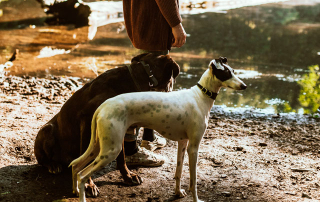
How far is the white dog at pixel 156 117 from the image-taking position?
306cm

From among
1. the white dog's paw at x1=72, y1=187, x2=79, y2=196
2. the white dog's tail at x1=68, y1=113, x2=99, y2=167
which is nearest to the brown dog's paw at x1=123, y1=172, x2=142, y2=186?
the white dog's paw at x1=72, y1=187, x2=79, y2=196

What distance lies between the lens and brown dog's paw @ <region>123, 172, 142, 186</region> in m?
3.89

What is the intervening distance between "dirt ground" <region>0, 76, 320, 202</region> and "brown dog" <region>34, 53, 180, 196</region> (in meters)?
0.32

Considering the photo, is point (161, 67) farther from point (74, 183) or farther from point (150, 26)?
point (74, 183)

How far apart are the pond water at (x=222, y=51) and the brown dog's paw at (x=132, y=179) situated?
10.8 ft

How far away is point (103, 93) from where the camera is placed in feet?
11.8

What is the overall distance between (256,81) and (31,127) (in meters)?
4.93

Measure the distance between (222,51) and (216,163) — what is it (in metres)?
6.29

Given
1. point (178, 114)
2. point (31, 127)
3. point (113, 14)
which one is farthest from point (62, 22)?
point (178, 114)

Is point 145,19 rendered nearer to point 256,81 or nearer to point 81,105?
point 81,105

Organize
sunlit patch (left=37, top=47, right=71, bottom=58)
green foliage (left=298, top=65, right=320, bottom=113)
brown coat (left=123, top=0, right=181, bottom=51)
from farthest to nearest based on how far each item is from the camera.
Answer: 1. sunlit patch (left=37, top=47, right=71, bottom=58)
2. green foliage (left=298, top=65, right=320, bottom=113)
3. brown coat (left=123, top=0, right=181, bottom=51)

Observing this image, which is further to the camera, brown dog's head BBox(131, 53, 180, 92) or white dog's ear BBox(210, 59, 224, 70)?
brown dog's head BBox(131, 53, 180, 92)

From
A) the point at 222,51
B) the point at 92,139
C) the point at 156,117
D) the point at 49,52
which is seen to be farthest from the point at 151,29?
the point at 222,51

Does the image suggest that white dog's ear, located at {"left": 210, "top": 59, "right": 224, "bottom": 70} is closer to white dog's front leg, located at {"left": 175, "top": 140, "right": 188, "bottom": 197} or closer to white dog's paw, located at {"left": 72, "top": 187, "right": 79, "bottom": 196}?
white dog's front leg, located at {"left": 175, "top": 140, "right": 188, "bottom": 197}
